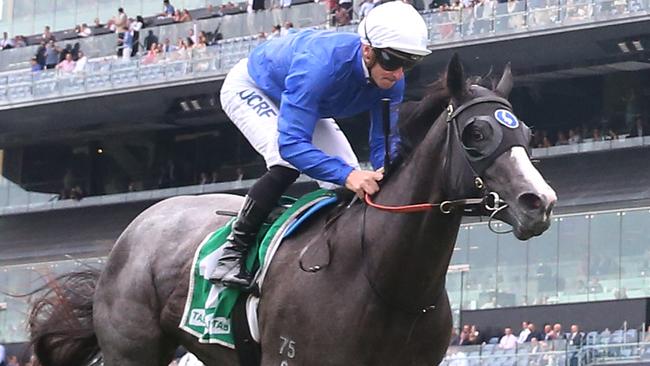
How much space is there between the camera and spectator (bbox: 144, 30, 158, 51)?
1284 inches

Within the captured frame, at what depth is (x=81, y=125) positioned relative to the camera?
A: 35.9 m

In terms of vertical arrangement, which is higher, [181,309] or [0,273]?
[181,309]

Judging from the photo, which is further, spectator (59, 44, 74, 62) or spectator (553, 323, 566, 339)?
spectator (59, 44, 74, 62)

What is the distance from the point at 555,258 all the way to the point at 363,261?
18.3 metres

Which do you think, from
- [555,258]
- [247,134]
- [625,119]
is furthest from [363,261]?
[625,119]

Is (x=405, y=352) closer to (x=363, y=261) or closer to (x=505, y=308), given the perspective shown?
(x=363, y=261)

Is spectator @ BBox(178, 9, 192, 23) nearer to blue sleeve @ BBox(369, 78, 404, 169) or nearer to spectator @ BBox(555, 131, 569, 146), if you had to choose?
spectator @ BBox(555, 131, 569, 146)

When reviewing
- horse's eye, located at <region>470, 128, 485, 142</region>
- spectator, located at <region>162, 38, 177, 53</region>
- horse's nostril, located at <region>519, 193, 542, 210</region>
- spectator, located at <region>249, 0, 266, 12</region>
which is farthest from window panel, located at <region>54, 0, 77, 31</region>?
horse's nostril, located at <region>519, 193, 542, 210</region>

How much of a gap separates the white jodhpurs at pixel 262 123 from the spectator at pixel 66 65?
2574 centimetres

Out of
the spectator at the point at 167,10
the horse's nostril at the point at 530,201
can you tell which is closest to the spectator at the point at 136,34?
the spectator at the point at 167,10

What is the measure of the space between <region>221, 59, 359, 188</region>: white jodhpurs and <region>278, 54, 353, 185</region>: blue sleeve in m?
0.32

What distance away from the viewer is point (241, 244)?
7383 millimetres

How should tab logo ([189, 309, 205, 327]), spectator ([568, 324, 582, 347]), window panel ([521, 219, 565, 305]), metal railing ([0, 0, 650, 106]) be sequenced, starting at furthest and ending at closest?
1. metal railing ([0, 0, 650, 106])
2. window panel ([521, 219, 565, 305])
3. spectator ([568, 324, 582, 347])
4. tab logo ([189, 309, 205, 327])

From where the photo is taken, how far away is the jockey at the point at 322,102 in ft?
22.7
